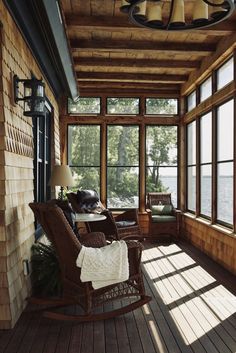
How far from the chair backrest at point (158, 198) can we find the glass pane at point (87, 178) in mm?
1204

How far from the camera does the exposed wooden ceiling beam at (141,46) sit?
540 centimetres

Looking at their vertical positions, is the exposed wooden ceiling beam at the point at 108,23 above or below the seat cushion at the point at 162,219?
above

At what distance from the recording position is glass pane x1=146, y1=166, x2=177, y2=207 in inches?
317

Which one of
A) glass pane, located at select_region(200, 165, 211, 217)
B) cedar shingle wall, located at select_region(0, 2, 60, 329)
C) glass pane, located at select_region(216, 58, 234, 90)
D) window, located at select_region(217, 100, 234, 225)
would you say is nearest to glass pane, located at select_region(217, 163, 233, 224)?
window, located at select_region(217, 100, 234, 225)

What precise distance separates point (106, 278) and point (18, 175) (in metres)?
1.32

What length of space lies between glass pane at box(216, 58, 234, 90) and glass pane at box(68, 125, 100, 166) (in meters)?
3.06

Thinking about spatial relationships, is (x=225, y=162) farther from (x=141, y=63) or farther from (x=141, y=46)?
(x=141, y=63)

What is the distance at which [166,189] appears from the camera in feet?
26.5

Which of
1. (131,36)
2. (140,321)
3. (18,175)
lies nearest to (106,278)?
(140,321)

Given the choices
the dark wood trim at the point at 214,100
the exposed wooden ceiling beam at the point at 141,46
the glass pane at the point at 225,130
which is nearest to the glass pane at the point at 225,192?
the glass pane at the point at 225,130

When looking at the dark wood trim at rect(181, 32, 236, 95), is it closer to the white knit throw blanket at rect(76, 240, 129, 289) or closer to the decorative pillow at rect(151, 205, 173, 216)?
the decorative pillow at rect(151, 205, 173, 216)

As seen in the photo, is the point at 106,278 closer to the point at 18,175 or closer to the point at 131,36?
the point at 18,175

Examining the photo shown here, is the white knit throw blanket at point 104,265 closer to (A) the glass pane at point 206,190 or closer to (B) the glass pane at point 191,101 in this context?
(A) the glass pane at point 206,190

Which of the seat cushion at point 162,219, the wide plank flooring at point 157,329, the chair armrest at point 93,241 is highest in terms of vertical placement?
the chair armrest at point 93,241
